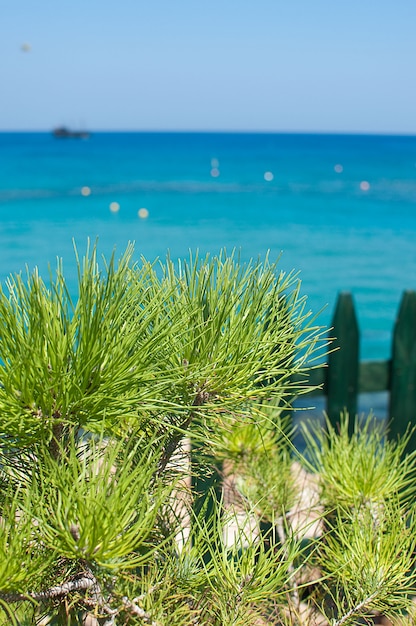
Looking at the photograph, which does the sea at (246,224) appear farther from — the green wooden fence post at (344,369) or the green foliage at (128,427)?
the green foliage at (128,427)

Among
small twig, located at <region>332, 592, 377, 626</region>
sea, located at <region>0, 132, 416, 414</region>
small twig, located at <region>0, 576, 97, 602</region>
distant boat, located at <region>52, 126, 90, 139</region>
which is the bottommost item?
small twig, located at <region>332, 592, 377, 626</region>

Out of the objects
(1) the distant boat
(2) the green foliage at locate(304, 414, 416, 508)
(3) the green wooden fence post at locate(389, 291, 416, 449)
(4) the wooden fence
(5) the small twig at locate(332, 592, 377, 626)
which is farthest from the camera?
(1) the distant boat

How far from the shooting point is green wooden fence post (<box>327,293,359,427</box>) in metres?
3.21

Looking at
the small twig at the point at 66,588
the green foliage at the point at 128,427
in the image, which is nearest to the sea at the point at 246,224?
the green foliage at the point at 128,427

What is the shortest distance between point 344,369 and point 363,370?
270 millimetres

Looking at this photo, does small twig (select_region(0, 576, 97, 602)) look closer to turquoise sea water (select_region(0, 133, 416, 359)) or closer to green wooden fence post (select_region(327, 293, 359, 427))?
green wooden fence post (select_region(327, 293, 359, 427))

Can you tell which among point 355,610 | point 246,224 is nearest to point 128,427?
point 355,610

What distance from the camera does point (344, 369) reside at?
328cm

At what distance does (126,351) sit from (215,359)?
0.11 m

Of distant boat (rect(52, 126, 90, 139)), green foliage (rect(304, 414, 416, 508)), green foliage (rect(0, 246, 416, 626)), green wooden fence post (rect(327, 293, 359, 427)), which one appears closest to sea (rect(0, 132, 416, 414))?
green wooden fence post (rect(327, 293, 359, 427))

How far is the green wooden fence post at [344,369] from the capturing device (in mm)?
3209

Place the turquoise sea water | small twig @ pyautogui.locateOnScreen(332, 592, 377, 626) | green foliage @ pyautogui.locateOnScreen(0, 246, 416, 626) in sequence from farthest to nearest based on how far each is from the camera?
the turquoise sea water
small twig @ pyautogui.locateOnScreen(332, 592, 377, 626)
green foliage @ pyautogui.locateOnScreen(0, 246, 416, 626)

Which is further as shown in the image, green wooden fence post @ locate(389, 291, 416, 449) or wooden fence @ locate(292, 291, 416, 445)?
green wooden fence post @ locate(389, 291, 416, 449)

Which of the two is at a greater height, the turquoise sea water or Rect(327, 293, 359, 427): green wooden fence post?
the turquoise sea water
